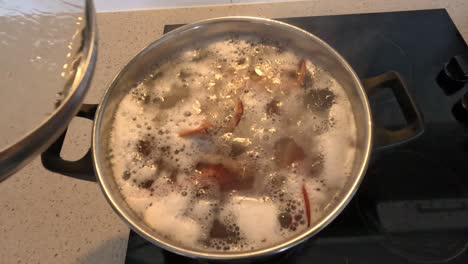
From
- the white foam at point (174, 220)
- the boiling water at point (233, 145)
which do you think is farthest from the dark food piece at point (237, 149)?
the white foam at point (174, 220)

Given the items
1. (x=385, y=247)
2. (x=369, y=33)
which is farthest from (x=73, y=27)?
(x=369, y=33)

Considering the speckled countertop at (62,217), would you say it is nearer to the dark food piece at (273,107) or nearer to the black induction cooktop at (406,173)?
the black induction cooktop at (406,173)

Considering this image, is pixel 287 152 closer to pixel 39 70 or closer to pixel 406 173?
pixel 406 173

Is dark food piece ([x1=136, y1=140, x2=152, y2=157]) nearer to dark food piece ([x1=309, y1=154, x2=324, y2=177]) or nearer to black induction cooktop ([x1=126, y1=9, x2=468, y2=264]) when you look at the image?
black induction cooktop ([x1=126, y1=9, x2=468, y2=264])

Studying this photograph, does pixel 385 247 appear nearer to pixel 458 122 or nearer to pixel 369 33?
pixel 458 122

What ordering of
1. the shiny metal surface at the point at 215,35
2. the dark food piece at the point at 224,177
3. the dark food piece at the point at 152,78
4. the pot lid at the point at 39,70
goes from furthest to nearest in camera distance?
the dark food piece at the point at 152,78 → the dark food piece at the point at 224,177 → the shiny metal surface at the point at 215,35 → the pot lid at the point at 39,70

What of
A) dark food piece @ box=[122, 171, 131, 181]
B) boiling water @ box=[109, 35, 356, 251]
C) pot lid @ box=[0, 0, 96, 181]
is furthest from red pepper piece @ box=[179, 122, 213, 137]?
pot lid @ box=[0, 0, 96, 181]

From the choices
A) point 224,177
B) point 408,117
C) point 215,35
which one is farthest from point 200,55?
point 408,117
